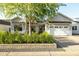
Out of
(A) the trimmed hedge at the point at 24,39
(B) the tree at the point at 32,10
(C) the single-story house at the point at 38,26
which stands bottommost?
(A) the trimmed hedge at the point at 24,39

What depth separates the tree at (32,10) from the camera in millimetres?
8250

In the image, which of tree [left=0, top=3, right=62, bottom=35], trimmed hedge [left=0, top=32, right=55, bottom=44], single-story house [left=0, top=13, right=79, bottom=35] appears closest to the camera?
single-story house [left=0, top=13, right=79, bottom=35]

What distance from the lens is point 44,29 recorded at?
7.67m

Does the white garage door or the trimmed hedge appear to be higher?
the white garage door

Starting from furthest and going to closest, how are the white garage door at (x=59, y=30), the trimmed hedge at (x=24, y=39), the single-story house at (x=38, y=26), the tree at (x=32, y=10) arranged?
the trimmed hedge at (x=24, y=39)
the tree at (x=32, y=10)
the white garage door at (x=59, y=30)
the single-story house at (x=38, y=26)

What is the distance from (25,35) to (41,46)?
84 centimetres

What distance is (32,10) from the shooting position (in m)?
8.34

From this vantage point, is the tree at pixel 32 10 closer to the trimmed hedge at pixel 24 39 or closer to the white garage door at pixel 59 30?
the white garage door at pixel 59 30

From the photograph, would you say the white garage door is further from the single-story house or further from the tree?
the tree

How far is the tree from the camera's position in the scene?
8.25 metres

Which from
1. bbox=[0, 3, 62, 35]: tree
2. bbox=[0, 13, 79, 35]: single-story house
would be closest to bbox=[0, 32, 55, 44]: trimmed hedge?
bbox=[0, 13, 79, 35]: single-story house

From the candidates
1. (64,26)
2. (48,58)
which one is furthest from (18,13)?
(48,58)

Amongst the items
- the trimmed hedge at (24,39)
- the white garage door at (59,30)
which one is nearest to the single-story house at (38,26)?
the white garage door at (59,30)

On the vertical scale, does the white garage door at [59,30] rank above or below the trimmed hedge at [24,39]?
above
